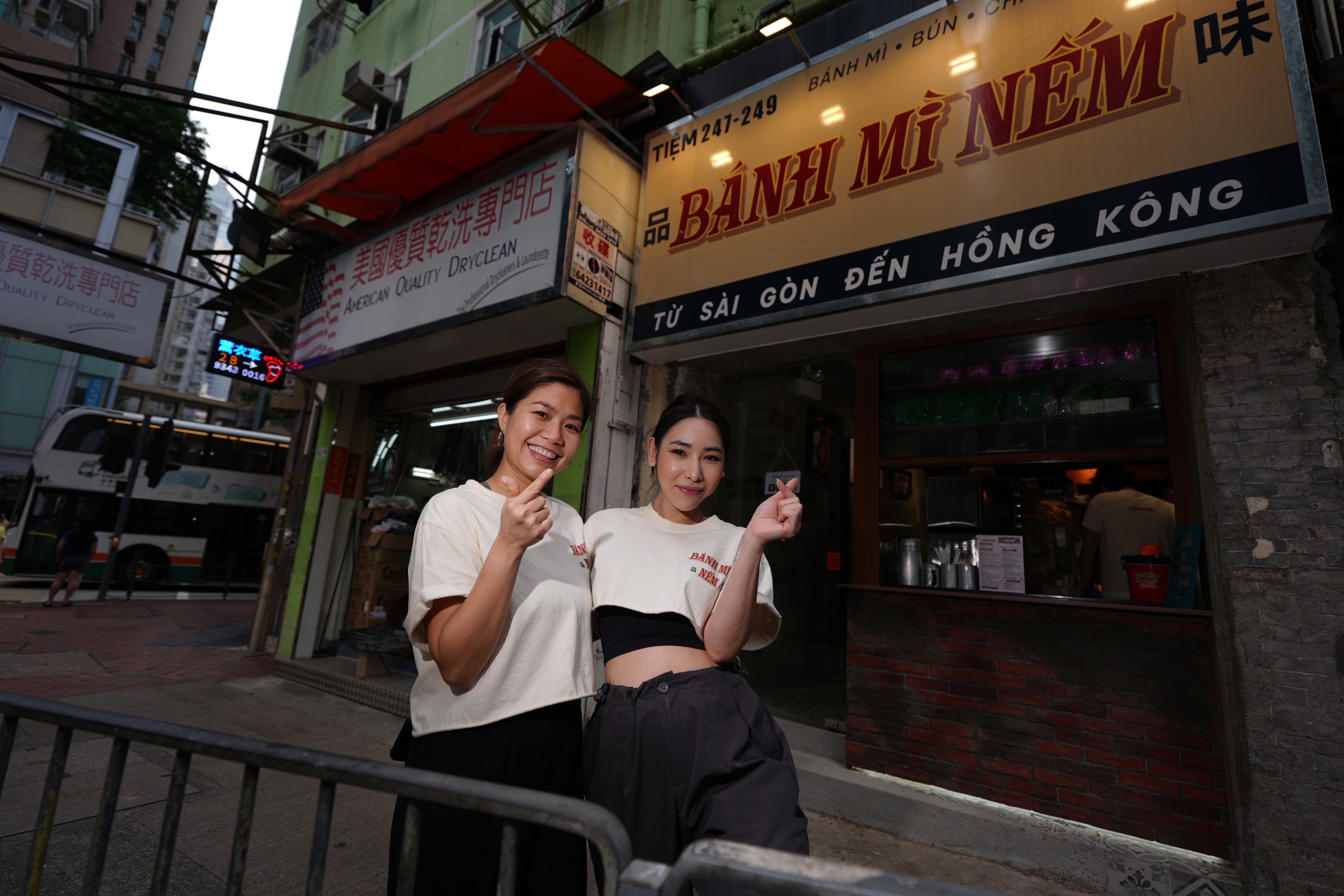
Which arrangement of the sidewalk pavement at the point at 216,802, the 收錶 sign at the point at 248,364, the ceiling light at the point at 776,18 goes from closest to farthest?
1. the sidewalk pavement at the point at 216,802
2. the ceiling light at the point at 776,18
3. the 收錶 sign at the point at 248,364

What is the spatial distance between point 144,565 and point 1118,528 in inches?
693

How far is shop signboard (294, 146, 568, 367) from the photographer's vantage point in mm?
5059

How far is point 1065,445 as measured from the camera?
381cm

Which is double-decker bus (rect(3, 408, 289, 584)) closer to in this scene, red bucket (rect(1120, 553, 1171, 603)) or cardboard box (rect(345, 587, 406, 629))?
cardboard box (rect(345, 587, 406, 629))

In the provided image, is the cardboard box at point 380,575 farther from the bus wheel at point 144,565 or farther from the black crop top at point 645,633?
the bus wheel at point 144,565

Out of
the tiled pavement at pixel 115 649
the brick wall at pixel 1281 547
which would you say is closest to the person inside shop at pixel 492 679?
the brick wall at pixel 1281 547

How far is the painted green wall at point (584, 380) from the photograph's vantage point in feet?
15.8

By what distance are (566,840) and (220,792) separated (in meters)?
3.35

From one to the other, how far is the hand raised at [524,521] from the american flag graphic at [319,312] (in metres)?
6.57

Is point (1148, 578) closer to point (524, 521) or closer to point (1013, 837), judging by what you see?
point (1013, 837)

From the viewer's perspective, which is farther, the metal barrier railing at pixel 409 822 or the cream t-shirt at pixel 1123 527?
the cream t-shirt at pixel 1123 527

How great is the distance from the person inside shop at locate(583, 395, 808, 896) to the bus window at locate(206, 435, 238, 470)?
53.7 feet

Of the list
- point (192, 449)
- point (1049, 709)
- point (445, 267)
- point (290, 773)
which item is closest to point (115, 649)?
point (445, 267)

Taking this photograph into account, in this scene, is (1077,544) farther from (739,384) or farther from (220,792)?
(220,792)
